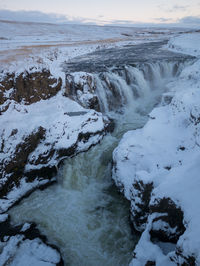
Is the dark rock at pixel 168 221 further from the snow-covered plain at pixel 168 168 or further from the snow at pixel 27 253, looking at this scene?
the snow at pixel 27 253

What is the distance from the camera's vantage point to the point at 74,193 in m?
7.39

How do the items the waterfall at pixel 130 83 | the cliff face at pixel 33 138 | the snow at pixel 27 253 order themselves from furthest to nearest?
the waterfall at pixel 130 83 → the cliff face at pixel 33 138 → the snow at pixel 27 253

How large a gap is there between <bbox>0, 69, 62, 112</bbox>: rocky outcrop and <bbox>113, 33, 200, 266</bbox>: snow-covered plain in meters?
4.93

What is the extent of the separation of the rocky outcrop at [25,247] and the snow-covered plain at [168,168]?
2679 mm

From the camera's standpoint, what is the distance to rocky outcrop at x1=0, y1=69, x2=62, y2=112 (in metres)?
8.66

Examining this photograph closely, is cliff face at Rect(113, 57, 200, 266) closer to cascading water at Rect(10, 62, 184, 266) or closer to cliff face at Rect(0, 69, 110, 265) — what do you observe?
cascading water at Rect(10, 62, 184, 266)

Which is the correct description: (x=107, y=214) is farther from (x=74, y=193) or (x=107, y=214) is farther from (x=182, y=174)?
(x=182, y=174)

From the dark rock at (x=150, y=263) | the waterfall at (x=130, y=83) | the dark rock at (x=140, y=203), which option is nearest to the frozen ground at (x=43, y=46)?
the waterfall at (x=130, y=83)

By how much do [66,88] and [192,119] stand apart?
6.94 metres

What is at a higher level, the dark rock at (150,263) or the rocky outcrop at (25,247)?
the dark rock at (150,263)

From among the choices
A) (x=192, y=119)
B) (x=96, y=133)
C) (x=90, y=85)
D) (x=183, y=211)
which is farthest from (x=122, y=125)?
(x=183, y=211)

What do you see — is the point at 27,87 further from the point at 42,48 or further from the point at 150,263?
the point at 42,48

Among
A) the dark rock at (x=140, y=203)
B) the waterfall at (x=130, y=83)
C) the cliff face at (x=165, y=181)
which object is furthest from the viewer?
the waterfall at (x=130, y=83)

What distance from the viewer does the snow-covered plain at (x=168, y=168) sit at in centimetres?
346
